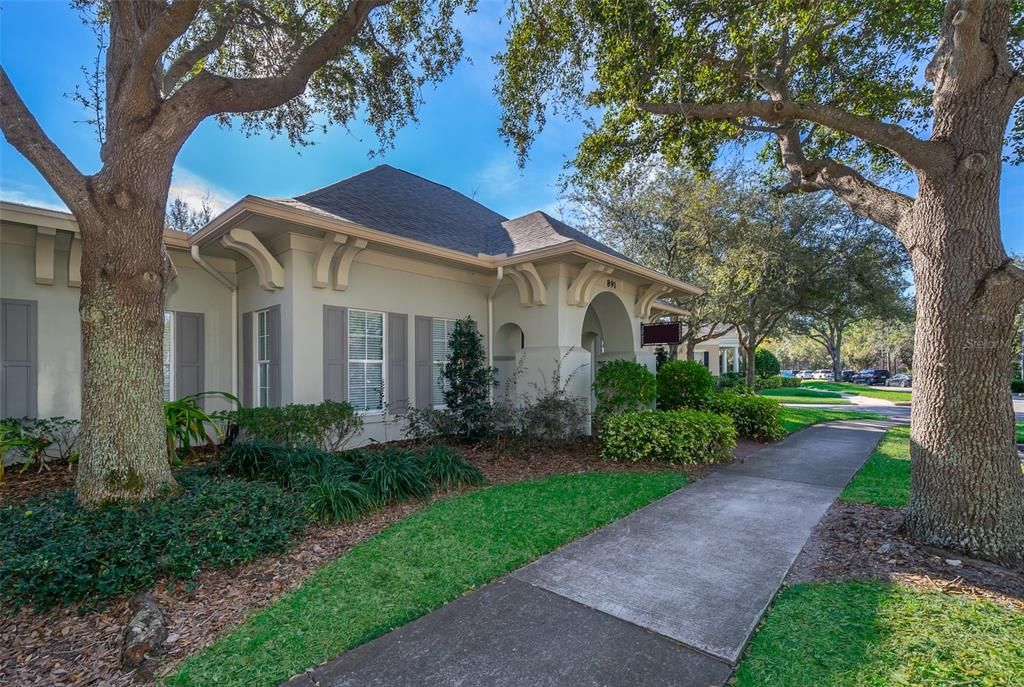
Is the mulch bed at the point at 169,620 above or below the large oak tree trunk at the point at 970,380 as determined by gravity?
below

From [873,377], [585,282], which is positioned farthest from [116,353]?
[873,377]

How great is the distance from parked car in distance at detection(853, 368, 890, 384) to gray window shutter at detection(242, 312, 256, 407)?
52071 mm

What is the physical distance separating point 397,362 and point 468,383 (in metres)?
1.39

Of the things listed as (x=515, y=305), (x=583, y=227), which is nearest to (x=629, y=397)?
(x=515, y=305)

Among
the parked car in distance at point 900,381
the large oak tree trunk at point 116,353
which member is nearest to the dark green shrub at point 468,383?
the large oak tree trunk at point 116,353

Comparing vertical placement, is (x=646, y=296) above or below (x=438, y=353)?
above

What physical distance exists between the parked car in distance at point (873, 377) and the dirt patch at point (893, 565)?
160 feet

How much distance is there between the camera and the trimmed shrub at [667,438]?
7520mm

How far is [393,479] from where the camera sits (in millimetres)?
5434

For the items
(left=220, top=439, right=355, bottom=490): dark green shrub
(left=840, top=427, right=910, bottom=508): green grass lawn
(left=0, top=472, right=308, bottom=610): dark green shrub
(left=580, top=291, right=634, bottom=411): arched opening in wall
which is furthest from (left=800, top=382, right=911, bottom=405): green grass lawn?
(left=0, top=472, right=308, bottom=610): dark green shrub

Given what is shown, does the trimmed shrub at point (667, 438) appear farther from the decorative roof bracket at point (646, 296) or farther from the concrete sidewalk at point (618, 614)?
the decorative roof bracket at point (646, 296)

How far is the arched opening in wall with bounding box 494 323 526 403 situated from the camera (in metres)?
9.66

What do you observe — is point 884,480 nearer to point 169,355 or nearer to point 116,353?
point 116,353

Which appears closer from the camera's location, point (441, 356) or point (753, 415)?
point (441, 356)
